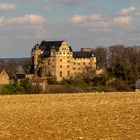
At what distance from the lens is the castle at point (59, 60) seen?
120250 millimetres

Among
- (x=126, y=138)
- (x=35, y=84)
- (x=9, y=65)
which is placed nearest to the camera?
(x=126, y=138)

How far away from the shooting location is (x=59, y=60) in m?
124

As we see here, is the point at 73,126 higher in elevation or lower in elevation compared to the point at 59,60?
lower

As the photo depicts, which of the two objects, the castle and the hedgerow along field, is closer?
the hedgerow along field

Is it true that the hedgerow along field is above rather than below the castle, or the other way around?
below

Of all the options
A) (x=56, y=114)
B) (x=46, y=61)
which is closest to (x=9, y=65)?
(x=46, y=61)

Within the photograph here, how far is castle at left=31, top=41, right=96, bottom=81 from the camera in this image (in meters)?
120

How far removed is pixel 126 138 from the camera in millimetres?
17031

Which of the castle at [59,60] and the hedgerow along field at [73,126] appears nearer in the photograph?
the hedgerow along field at [73,126]

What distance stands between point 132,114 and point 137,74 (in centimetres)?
6849

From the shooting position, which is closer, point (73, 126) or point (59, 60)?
point (73, 126)

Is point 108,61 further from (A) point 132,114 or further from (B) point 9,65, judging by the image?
(A) point 132,114

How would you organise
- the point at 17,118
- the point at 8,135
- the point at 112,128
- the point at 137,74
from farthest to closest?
the point at 137,74, the point at 17,118, the point at 112,128, the point at 8,135

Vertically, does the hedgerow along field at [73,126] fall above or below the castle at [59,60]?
below
